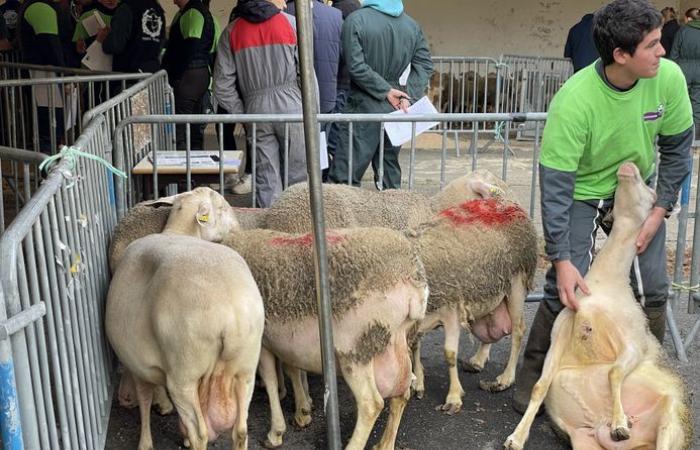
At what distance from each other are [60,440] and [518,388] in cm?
242

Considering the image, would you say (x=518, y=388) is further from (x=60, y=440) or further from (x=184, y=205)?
(x=60, y=440)

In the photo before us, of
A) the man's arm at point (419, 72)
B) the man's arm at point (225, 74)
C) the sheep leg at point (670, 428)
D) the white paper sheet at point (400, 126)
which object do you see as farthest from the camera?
the man's arm at point (419, 72)

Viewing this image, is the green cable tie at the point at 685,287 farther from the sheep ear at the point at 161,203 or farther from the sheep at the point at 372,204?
→ the sheep ear at the point at 161,203

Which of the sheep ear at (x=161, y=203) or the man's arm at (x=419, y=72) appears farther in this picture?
the man's arm at (x=419, y=72)

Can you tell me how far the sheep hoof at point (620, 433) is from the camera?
3.75m

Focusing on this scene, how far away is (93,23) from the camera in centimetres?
1001

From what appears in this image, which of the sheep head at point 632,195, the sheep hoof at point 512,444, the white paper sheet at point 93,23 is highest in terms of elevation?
the white paper sheet at point 93,23

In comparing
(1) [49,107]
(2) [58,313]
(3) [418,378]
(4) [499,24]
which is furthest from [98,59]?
(4) [499,24]

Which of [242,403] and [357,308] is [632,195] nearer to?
[357,308]

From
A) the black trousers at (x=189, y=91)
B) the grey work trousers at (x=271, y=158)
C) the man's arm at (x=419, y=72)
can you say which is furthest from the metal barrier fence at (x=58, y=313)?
the black trousers at (x=189, y=91)

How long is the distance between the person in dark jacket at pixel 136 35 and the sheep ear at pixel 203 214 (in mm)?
5275

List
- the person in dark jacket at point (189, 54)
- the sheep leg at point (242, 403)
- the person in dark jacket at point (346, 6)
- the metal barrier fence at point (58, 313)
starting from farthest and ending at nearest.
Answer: the person in dark jacket at point (189, 54) → the person in dark jacket at point (346, 6) → the sheep leg at point (242, 403) → the metal barrier fence at point (58, 313)

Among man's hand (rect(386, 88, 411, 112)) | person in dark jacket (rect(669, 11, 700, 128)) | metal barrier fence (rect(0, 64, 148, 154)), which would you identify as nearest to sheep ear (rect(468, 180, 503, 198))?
man's hand (rect(386, 88, 411, 112))

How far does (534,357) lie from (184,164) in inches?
105
